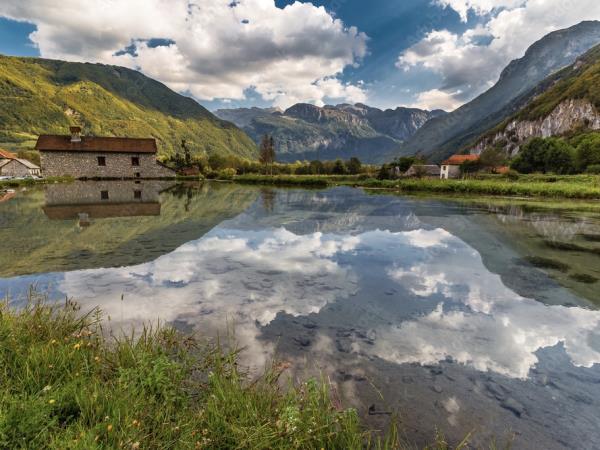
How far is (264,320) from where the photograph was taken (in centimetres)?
705

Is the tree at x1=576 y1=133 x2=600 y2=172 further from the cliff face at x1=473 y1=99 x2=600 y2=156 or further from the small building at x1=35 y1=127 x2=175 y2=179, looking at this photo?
the small building at x1=35 y1=127 x2=175 y2=179

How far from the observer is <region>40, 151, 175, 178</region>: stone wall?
62.1 metres

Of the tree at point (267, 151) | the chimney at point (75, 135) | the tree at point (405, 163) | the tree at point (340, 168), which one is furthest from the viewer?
the tree at point (340, 168)

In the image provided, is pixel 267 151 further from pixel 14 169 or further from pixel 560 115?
pixel 560 115

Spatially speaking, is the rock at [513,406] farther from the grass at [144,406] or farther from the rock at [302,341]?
the rock at [302,341]

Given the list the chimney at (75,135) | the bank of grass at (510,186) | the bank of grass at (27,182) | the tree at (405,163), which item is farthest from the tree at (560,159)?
the chimney at (75,135)

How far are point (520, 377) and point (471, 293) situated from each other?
400 centimetres

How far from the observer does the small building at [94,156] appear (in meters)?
61.9

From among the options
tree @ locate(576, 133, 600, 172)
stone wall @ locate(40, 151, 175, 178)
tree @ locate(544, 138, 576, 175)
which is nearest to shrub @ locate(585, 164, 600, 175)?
tree @ locate(576, 133, 600, 172)

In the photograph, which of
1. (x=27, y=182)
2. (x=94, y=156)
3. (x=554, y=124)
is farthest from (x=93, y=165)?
(x=554, y=124)

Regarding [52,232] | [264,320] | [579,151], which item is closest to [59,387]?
[264,320]

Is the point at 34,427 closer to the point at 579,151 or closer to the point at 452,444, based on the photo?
the point at 452,444

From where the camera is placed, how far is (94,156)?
64125mm

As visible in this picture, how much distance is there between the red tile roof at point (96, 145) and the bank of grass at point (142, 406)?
7103cm
